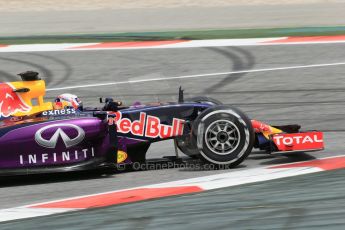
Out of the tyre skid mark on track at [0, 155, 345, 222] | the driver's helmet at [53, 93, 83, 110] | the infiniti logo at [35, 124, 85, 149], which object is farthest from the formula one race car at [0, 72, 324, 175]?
the tyre skid mark on track at [0, 155, 345, 222]

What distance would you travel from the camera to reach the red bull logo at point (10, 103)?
8742mm

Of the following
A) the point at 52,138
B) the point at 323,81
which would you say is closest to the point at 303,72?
the point at 323,81

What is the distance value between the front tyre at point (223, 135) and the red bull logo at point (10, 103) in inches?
76.6

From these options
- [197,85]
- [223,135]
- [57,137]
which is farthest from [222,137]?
[197,85]

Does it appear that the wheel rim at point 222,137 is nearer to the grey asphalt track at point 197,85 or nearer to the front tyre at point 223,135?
the front tyre at point 223,135

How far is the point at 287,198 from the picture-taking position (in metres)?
6.05

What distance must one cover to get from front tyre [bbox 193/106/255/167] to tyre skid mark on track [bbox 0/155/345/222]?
204 mm

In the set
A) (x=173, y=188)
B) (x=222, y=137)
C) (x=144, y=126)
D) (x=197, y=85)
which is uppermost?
(x=197, y=85)

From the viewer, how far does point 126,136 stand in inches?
329

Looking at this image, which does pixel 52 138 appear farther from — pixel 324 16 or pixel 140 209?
pixel 324 16

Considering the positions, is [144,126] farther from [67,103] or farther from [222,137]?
[67,103]

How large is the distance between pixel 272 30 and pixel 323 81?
5818 mm

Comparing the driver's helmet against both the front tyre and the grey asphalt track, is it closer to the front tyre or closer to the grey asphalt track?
the grey asphalt track

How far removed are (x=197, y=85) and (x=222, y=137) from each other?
592 cm
